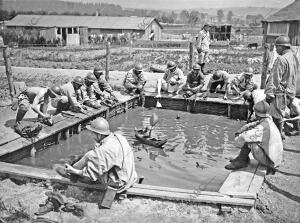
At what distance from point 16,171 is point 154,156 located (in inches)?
120

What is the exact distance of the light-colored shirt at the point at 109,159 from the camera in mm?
4859

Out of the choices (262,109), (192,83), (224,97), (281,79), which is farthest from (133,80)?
(262,109)

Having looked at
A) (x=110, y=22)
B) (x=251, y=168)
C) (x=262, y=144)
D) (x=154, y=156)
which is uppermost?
(x=110, y=22)

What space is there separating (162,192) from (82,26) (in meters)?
35.8

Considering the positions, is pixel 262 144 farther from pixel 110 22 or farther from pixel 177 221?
pixel 110 22

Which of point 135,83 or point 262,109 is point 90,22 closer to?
point 135,83

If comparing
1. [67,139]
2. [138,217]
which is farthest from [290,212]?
[67,139]

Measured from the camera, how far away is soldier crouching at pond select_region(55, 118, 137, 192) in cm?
487

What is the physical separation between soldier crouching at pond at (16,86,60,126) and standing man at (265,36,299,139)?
16.2 feet

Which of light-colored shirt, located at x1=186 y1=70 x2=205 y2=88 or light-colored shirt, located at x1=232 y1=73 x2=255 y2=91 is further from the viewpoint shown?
light-colored shirt, located at x1=186 y1=70 x2=205 y2=88

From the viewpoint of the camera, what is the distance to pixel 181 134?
371 inches

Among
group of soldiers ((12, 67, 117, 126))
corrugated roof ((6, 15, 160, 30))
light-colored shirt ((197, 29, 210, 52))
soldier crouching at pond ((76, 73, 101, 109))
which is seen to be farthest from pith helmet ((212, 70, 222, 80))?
corrugated roof ((6, 15, 160, 30))

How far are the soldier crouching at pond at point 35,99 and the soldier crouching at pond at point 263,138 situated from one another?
15.2 ft

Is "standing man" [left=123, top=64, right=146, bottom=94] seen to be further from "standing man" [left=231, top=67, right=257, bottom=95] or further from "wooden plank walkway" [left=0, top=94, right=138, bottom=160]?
"standing man" [left=231, top=67, right=257, bottom=95]
